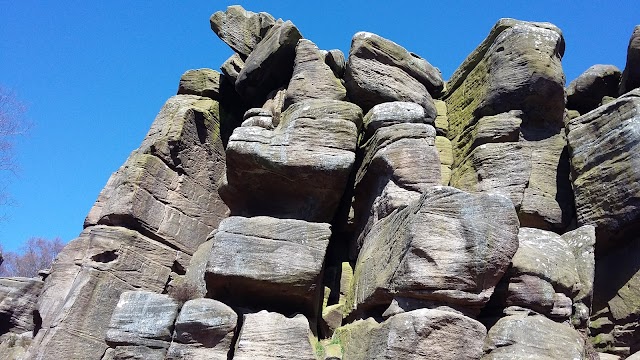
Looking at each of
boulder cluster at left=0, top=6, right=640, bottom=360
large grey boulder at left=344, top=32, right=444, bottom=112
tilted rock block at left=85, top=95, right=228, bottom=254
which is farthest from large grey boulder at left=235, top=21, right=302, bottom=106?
large grey boulder at left=344, top=32, right=444, bottom=112

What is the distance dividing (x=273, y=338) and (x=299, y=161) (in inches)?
124

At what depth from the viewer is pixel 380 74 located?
40.0 feet

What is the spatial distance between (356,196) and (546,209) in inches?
129

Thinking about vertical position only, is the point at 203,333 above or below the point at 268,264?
below

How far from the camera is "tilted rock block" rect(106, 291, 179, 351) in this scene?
9.02 meters

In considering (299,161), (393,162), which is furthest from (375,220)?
(299,161)

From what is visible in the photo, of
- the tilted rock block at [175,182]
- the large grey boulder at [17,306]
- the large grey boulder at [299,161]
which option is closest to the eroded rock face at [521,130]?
the large grey boulder at [299,161]

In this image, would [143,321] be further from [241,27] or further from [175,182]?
[241,27]

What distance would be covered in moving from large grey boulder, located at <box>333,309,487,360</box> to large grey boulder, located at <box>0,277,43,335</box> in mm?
12385

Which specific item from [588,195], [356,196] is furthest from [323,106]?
[588,195]

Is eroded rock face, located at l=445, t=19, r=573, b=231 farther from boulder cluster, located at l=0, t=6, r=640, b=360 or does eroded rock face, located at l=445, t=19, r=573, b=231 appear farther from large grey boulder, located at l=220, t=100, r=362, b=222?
large grey boulder, located at l=220, t=100, r=362, b=222

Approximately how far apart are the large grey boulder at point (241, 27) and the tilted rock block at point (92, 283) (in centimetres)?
585

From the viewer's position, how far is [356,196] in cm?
1118

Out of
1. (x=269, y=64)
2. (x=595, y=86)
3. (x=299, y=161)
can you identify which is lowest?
(x=299, y=161)
